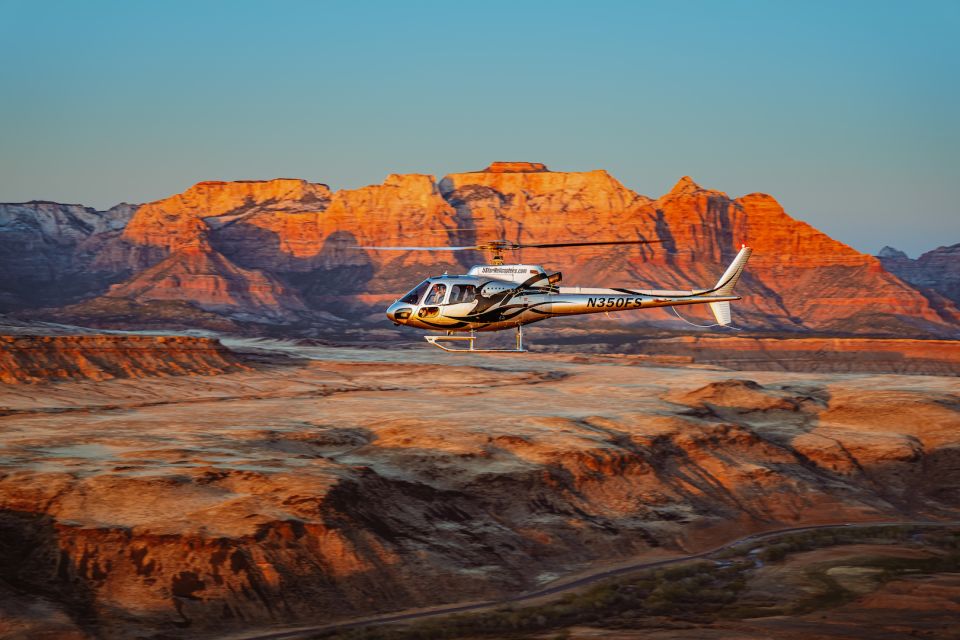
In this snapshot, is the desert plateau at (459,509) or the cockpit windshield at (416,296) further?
the cockpit windshield at (416,296)

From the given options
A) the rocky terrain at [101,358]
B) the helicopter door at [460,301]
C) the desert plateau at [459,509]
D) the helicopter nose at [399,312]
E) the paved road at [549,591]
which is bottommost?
the paved road at [549,591]

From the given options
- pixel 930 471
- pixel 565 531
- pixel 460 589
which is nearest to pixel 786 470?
pixel 930 471

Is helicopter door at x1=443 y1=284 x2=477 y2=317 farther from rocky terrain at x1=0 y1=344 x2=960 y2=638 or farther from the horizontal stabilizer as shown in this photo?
the horizontal stabilizer

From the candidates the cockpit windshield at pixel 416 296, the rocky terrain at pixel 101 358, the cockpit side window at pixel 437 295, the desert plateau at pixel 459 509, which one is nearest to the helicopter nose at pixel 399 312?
the cockpit windshield at pixel 416 296

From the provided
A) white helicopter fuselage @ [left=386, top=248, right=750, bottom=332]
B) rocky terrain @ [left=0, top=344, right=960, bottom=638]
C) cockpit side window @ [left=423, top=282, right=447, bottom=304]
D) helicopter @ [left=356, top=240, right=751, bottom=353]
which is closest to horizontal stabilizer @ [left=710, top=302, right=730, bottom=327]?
helicopter @ [left=356, top=240, right=751, bottom=353]

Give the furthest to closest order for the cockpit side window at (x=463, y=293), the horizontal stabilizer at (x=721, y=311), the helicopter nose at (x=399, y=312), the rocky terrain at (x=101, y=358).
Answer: the rocky terrain at (x=101, y=358)
the horizontal stabilizer at (x=721, y=311)
the cockpit side window at (x=463, y=293)
the helicopter nose at (x=399, y=312)

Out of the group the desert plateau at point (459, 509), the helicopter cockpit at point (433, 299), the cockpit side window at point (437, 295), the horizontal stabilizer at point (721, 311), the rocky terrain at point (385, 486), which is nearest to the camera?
the rocky terrain at point (385, 486)

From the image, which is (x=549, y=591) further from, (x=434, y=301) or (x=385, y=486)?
(x=434, y=301)

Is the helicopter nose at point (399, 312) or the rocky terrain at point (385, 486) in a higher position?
the helicopter nose at point (399, 312)

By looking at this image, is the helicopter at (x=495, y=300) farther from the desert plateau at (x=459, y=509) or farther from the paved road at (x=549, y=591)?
the paved road at (x=549, y=591)
